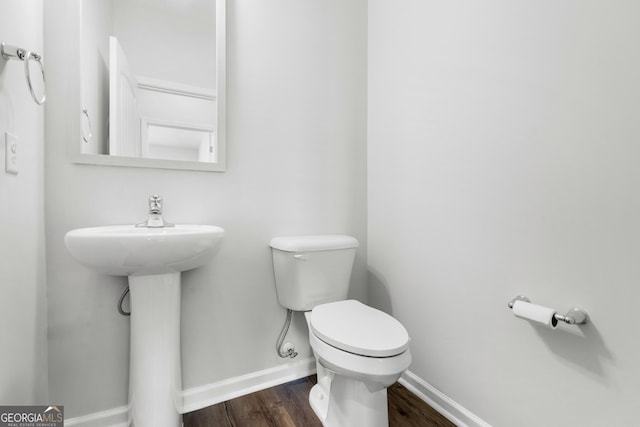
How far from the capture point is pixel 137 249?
34.0 inches

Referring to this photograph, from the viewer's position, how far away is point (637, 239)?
77 centimetres

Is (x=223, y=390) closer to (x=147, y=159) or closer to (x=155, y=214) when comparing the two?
(x=155, y=214)

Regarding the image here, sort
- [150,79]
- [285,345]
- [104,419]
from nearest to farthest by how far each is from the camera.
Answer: [104,419]
[150,79]
[285,345]

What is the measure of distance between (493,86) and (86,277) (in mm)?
1731

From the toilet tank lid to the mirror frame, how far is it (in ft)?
1.44

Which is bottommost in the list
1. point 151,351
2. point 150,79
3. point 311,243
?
point 151,351

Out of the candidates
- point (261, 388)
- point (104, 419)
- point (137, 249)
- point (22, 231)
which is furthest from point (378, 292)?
point (22, 231)

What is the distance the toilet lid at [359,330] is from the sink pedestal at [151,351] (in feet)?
1.79

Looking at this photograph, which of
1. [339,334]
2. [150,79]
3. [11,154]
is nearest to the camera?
[11,154]

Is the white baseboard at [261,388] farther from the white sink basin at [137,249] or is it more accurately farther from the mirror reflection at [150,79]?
the mirror reflection at [150,79]

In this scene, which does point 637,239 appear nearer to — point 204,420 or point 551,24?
point 551,24

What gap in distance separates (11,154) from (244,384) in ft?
4.16

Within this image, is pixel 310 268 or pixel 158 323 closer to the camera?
pixel 158 323

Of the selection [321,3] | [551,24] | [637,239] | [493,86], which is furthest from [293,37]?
[637,239]
